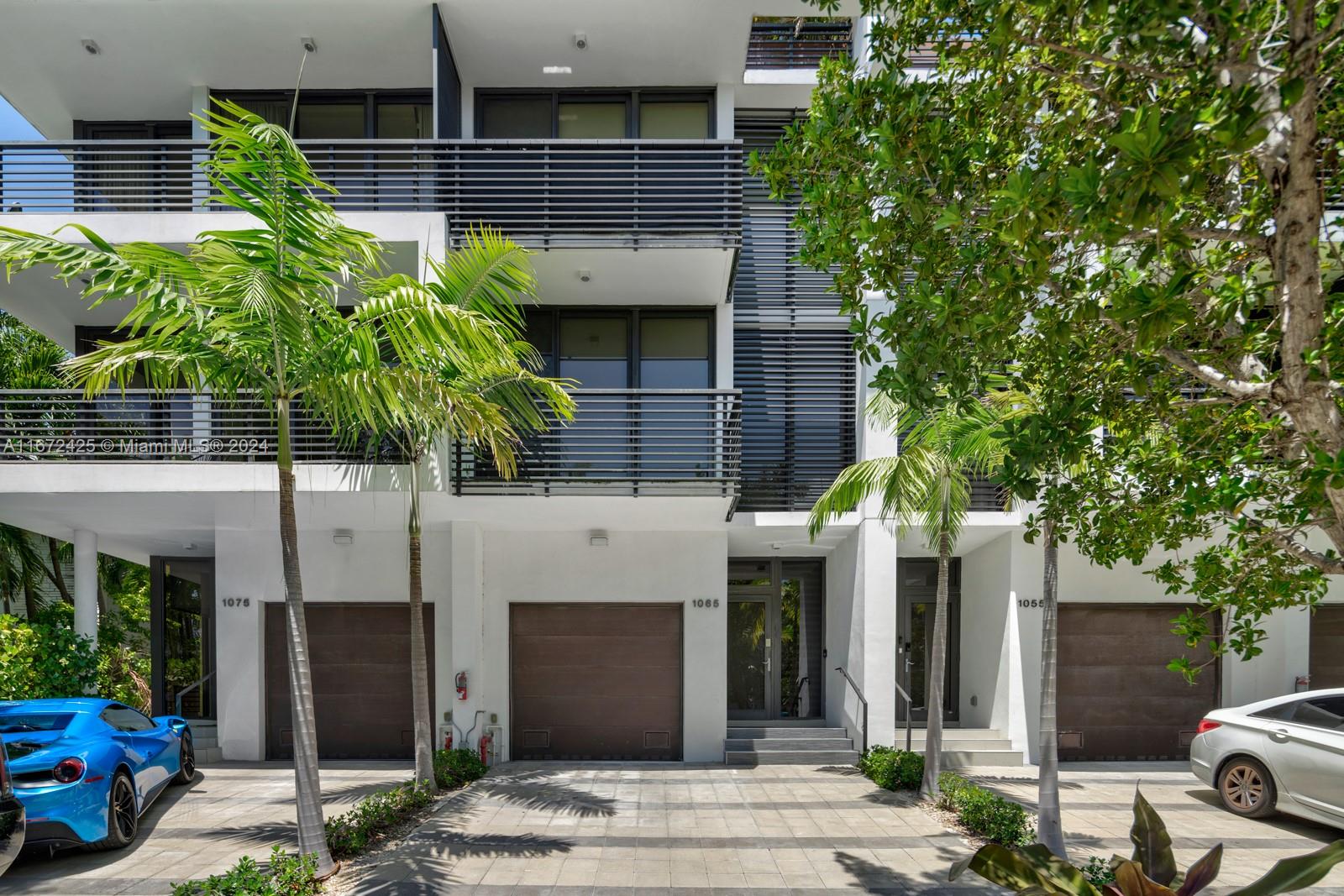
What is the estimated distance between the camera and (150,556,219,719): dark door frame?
1319 cm

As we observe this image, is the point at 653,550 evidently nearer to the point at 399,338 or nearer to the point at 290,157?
the point at 399,338

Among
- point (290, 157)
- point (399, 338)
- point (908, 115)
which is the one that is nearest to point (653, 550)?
point (399, 338)

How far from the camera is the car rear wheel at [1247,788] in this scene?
891cm

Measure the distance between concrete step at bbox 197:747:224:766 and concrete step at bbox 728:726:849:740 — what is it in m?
7.57

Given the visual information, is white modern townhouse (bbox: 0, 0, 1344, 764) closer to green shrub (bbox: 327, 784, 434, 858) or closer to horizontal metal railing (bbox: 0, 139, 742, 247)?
horizontal metal railing (bbox: 0, 139, 742, 247)

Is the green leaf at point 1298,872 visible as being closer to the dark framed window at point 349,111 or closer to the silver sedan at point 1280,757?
the silver sedan at point 1280,757

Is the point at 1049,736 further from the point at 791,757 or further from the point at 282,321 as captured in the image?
the point at 282,321

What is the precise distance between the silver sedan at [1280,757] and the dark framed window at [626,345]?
25.8ft

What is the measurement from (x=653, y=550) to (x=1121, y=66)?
367 inches

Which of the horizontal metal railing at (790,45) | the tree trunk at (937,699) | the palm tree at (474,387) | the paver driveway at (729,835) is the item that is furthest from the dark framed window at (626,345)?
the paver driveway at (729,835)

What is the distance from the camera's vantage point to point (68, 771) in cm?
694

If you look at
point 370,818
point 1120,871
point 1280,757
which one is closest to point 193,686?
point 370,818

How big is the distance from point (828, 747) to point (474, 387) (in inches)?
298

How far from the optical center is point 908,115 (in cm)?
464
